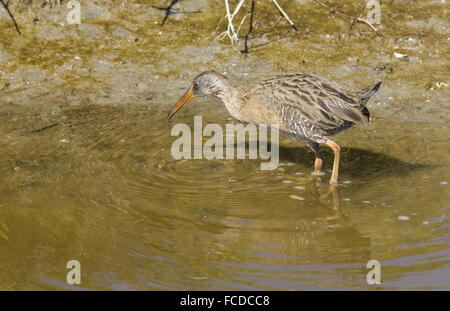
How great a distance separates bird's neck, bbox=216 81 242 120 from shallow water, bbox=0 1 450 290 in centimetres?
48

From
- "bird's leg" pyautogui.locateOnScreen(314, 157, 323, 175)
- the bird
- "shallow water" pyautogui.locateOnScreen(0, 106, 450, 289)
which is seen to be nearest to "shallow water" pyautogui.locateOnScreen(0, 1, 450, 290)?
"shallow water" pyautogui.locateOnScreen(0, 106, 450, 289)

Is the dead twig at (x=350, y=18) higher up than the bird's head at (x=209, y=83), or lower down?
higher up

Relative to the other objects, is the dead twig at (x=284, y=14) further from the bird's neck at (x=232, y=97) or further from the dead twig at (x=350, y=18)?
the bird's neck at (x=232, y=97)

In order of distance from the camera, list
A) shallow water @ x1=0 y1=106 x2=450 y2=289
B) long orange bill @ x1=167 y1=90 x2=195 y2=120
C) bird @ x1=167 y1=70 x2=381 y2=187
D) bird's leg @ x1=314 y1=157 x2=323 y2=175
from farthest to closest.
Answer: long orange bill @ x1=167 y1=90 x2=195 y2=120 → bird's leg @ x1=314 y1=157 x2=323 y2=175 → bird @ x1=167 y1=70 x2=381 y2=187 → shallow water @ x1=0 y1=106 x2=450 y2=289

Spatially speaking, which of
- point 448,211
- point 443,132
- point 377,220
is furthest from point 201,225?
point 443,132

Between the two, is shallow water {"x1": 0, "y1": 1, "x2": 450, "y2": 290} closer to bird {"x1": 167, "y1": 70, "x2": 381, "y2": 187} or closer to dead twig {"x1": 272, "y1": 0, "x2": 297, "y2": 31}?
dead twig {"x1": 272, "y1": 0, "x2": 297, "y2": 31}

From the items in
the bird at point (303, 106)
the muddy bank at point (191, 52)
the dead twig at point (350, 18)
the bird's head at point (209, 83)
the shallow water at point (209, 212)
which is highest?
the dead twig at point (350, 18)

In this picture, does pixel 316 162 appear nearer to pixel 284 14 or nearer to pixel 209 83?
pixel 209 83

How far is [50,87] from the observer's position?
856 cm

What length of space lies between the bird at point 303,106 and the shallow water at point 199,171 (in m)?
0.38

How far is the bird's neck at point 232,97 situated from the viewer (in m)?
7.34

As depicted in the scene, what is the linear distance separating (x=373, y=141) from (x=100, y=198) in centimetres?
279

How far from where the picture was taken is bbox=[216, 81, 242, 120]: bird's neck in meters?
7.34

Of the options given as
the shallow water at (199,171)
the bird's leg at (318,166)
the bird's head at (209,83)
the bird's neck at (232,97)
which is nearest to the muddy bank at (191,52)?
the shallow water at (199,171)
